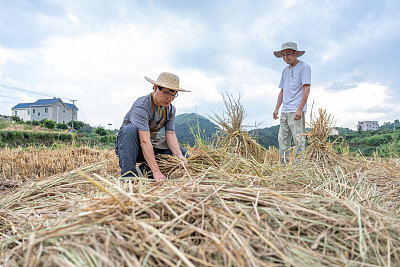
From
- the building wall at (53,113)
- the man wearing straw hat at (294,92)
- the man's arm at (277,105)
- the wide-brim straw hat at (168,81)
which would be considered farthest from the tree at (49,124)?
the wide-brim straw hat at (168,81)

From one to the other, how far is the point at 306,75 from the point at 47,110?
51.4 m

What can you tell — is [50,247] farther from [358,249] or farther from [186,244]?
[358,249]

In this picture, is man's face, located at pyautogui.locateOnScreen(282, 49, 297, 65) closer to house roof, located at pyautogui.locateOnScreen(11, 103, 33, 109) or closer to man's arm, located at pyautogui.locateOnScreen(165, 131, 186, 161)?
man's arm, located at pyautogui.locateOnScreen(165, 131, 186, 161)

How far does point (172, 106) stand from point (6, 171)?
3.04 metres

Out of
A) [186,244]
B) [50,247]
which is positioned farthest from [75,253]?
[186,244]

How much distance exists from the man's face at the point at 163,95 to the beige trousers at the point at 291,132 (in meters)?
1.88

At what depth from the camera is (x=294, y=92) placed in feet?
12.1

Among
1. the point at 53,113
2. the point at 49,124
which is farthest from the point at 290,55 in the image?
the point at 53,113

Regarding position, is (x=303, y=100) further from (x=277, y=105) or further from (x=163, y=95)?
(x=163, y=95)

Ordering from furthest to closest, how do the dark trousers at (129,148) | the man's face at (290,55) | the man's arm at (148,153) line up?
the man's face at (290,55), the dark trousers at (129,148), the man's arm at (148,153)

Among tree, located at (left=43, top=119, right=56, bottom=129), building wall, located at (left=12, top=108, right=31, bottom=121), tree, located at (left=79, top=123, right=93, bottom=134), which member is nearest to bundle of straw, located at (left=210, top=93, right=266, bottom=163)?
tree, located at (left=43, top=119, right=56, bottom=129)

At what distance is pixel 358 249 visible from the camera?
862 millimetres

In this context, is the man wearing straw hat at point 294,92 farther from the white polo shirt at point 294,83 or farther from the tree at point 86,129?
the tree at point 86,129

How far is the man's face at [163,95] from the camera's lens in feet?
7.63
